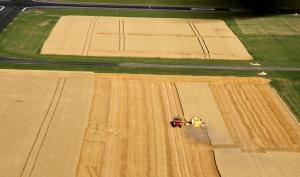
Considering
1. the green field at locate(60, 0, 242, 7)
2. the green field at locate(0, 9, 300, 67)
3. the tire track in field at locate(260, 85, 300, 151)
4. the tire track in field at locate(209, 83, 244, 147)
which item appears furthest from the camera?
the green field at locate(60, 0, 242, 7)

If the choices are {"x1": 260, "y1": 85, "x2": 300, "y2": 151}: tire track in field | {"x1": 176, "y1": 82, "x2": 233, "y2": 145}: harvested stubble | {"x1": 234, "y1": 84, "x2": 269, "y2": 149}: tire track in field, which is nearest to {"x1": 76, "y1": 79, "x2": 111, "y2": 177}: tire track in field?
{"x1": 176, "y1": 82, "x2": 233, "y2": 145}: harvested stubble

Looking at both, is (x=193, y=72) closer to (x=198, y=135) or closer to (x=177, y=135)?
(x=198, y=135)

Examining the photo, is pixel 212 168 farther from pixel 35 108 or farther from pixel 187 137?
pixel 35 108

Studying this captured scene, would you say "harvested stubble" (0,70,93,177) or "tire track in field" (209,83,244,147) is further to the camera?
"tire track in field" (209,83,244,147)

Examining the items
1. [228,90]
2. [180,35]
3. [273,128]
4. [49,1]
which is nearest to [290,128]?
[273,128]

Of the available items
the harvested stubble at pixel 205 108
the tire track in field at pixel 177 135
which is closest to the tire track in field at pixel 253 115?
the harvested stubble at pixel 205 108

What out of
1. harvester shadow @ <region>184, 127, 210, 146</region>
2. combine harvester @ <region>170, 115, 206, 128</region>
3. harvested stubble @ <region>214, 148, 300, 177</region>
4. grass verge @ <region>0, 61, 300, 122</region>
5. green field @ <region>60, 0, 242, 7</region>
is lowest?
harvested stubble @ <region>214, 148, 300, 177</region>

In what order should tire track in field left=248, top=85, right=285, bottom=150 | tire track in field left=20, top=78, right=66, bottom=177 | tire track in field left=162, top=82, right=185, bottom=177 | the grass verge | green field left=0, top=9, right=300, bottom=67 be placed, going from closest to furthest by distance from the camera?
tire track in field left=20, top=78, right=66, bottom=177
tire track in field left=162, top=82, right=185, bottom=177
tire track in field left=248, top=85, right=285, bottom=150
the grass verge
green field left=0, top=9, right=300, bottom=67

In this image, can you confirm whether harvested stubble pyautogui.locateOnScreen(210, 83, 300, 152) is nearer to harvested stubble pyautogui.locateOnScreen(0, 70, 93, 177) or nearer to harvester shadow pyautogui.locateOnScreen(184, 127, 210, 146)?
harvester shadow pyautogui.locateOnScreen(184, 127, 210, 146)
